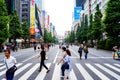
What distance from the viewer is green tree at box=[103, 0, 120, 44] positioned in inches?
1972

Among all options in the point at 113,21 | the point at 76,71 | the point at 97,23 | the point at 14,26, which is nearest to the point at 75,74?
the point at 76,71

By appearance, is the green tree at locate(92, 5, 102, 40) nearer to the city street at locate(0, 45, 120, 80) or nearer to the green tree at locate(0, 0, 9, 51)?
the green tree at locate(0, 0, 9, 51)

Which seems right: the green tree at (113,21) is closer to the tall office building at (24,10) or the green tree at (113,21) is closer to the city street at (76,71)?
the city street at (76,71)

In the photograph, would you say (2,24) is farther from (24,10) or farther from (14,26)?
(24,10)

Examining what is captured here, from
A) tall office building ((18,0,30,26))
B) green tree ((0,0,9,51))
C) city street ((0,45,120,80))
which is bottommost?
city street ((0,45,120,80))

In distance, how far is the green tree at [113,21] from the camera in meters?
50.1

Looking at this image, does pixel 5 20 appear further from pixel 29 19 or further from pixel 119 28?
pixel 29 19

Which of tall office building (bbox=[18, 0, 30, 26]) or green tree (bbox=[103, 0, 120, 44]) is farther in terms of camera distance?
tall office building (bbox=[18, 0, 30, 26])

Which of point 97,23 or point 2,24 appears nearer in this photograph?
point 2,24

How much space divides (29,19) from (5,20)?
99.5 metres

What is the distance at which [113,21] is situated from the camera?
5116 cm

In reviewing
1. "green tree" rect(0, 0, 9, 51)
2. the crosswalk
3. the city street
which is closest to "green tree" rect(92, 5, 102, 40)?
"green tree" rect(0, 0, 9, 51)

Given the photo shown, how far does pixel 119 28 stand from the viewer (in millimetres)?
49969

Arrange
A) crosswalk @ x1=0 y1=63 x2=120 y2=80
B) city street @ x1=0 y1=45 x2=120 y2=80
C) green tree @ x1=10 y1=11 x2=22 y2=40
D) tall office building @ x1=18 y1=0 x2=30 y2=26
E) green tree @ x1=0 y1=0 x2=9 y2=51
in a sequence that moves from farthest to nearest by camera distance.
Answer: tall office building @ x1=18 y1=0 x2=30 y2=26 → green tree @ x1=10 y1=11 x2=22 y2=40 → green tree @ x1=0 y1=0 x2=9 y2=51 → city street @ x1=0 y1=45 x2=120 y2=80 → crosswalk @ x1=0 y1=63 x2=120 y2=80
